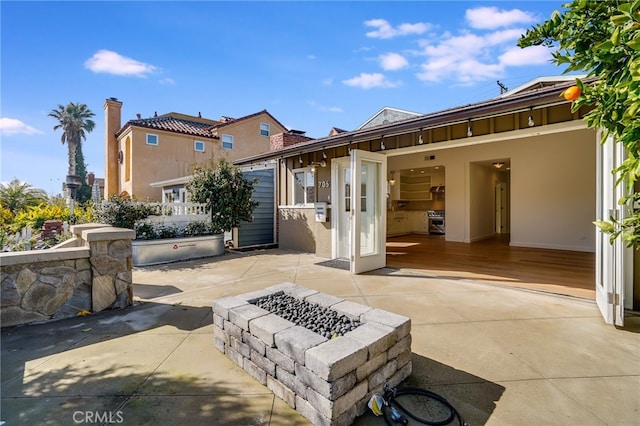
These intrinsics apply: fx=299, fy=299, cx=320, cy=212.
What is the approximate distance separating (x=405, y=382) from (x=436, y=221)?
1197 cm

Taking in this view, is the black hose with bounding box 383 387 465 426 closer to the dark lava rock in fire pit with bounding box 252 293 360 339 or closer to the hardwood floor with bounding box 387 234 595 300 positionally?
the dark lava rock in fire pit with bounding box 252 293 360 339

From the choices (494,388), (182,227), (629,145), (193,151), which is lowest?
(494,388)

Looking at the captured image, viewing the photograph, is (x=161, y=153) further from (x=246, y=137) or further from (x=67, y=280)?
(x=67, y=280)

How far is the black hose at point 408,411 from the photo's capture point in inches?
76.9

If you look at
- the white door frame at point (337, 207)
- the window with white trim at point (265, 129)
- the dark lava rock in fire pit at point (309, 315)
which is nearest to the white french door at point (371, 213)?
the white door frame at point (337, 207)

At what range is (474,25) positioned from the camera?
660cm

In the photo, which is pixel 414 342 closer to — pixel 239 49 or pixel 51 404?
pixel 51 404

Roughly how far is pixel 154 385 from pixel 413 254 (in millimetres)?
7243

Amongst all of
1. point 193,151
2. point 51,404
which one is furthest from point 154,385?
point 193,151

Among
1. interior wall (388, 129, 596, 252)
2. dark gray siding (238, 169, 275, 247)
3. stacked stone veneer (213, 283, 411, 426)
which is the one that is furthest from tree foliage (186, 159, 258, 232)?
interior wall (388, 129, 596, 252)

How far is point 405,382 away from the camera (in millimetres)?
2438

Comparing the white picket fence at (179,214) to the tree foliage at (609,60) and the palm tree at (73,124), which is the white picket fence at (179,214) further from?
the palm tree at (73,124)

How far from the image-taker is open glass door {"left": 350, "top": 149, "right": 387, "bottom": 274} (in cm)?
621

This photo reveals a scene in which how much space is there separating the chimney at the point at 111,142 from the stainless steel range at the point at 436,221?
17.7m
